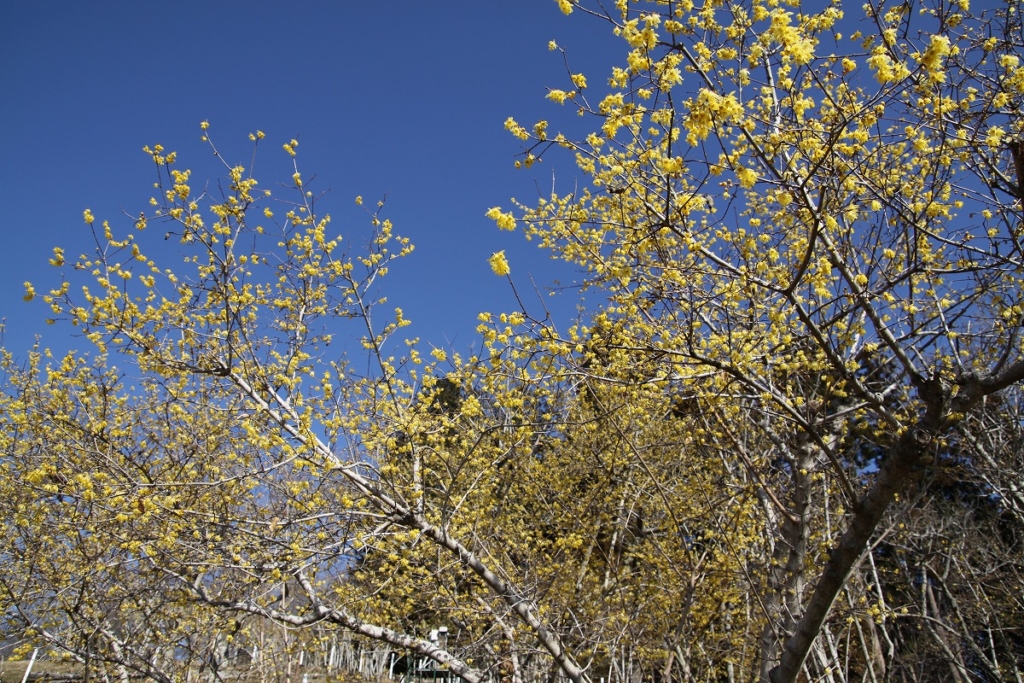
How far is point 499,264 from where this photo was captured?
280 cm

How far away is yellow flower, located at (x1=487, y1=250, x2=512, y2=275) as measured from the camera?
110 inches

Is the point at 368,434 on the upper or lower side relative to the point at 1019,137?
lower

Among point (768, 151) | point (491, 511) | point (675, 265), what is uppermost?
point (768, 151)

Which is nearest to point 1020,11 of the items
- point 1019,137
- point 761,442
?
point 1019,137

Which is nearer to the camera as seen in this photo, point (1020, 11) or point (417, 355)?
point (1020, 11)

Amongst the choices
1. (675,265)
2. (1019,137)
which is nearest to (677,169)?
(675,265)

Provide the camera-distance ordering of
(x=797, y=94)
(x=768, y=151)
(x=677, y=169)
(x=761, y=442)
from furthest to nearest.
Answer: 1. (x=761, y=442)
2. (x=797, y=94)
3. (x=768, y=151)
4. (x=677, y=169)

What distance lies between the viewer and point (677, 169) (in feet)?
8.12

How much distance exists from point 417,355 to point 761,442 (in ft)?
13.5

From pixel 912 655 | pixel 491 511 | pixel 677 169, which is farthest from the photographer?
pixel 912 655

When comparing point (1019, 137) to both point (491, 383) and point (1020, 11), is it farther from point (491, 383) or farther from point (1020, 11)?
point (491, 383)

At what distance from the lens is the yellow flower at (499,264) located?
9.15 feet

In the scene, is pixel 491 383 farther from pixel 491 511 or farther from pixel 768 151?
pixel 768 151

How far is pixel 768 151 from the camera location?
9.17 feet
